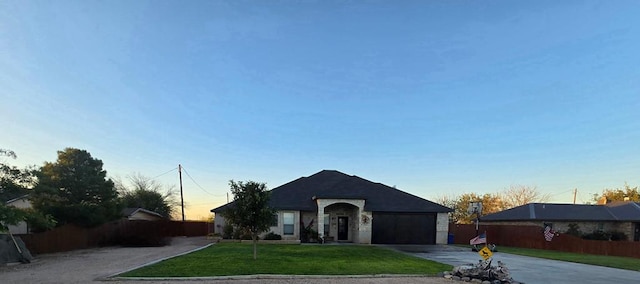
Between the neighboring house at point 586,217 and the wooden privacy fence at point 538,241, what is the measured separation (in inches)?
137

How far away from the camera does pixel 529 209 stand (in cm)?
3612

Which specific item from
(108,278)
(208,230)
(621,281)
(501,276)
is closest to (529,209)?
(621,281)

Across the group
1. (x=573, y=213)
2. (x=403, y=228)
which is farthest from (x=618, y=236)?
(x=403, y=228)

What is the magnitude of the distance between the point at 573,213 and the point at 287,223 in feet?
83.7

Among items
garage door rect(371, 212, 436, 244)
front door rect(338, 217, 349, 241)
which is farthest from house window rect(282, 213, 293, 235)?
garage door rect(371, 212, 436, 244)

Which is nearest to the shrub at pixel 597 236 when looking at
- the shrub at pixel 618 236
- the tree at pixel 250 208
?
the shrub at pixel 618 236

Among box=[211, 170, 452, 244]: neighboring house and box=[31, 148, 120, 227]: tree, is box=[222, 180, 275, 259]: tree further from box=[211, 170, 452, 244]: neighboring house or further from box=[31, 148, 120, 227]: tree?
box=[31, 148, 120, 227]: tree

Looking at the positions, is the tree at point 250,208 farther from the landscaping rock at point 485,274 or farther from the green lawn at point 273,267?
the landscaping rock at point 485,274

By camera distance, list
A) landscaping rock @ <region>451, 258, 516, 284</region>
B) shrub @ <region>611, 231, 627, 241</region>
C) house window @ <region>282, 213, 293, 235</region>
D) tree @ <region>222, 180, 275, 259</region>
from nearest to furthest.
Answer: landscaping rock @ <region>451, 258, 516, 284</region>, tree @ <region>222, 180, 275, 259</region>, house window @ <region>282, 213, 293, 235</region>, shrub @ <region>611, 231, 627, 241</region>

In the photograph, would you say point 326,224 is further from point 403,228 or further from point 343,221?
point 403,228

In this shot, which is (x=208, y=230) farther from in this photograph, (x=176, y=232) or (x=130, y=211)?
(x=130, y=211)

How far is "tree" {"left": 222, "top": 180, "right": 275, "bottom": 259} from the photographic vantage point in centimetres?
1648

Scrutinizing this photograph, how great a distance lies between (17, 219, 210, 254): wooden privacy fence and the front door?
42.9ft

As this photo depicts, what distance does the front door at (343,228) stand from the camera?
1222 inches
